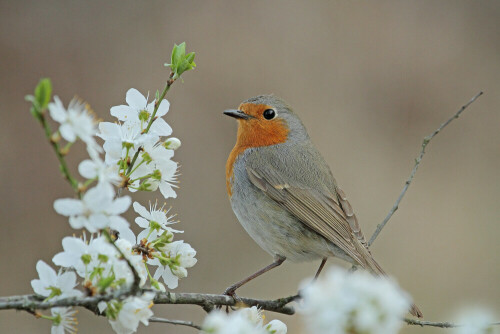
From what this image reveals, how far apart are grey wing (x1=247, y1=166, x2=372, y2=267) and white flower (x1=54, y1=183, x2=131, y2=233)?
228cm

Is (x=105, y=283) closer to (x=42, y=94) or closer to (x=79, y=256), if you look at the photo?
(x=79, y=256)

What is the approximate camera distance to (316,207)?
4.03 meters

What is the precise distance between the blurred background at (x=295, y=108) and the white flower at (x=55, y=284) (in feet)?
14.5

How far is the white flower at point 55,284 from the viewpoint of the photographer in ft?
6.20

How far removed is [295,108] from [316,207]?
489cm

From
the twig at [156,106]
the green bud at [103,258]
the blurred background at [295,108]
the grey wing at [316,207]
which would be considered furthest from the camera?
the blurred background at [295,108]

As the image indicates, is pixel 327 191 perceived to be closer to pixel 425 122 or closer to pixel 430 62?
pixel 425 122

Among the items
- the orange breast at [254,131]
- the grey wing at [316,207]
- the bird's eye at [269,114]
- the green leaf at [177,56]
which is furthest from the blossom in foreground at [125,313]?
the bird's eye at [269,114]

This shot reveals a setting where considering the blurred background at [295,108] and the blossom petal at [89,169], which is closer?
the blossom petal at [89,169]

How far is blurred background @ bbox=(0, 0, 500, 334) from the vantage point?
7195 mm

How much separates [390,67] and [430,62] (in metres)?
0.68

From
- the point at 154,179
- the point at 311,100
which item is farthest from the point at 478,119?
the point at 154,179

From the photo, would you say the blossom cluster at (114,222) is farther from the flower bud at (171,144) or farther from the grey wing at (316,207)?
the grey wing at (316,207)

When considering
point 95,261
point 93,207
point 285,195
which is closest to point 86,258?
point 95,261
